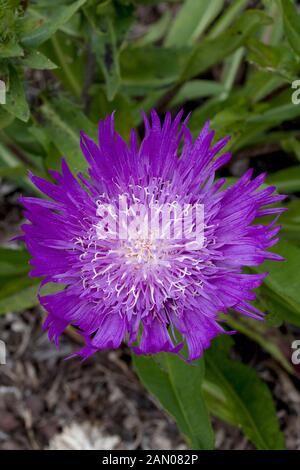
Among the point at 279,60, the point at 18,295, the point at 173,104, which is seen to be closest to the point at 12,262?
the point at 18,295

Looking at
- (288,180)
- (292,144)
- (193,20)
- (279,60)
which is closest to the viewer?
(279,60)

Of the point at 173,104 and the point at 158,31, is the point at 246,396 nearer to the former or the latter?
the point at 173,104

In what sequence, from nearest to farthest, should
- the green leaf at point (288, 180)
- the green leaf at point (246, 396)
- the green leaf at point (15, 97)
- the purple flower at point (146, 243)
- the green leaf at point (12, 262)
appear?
1. the purple flower at point (146, 243)
2. the green leaf at point (15, 97)
3. the green leaf at point (246, 396)
4. the green leaf at point (12, 262)
5. the green leaf at point (288, 180)

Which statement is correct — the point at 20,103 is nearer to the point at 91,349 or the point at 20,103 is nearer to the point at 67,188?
the point at 67,188

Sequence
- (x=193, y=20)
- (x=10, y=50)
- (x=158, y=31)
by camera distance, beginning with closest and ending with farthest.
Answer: (x=10, y=50)
(x=193, y=20)
(x=158, y=31)

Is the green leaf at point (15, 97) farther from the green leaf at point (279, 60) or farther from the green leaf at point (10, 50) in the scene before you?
the green leaf at point (279, 60)

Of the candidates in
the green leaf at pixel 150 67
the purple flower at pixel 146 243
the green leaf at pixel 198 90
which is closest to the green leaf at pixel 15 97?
the purple flower at pixel 146 243

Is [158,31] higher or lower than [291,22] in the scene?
higher
